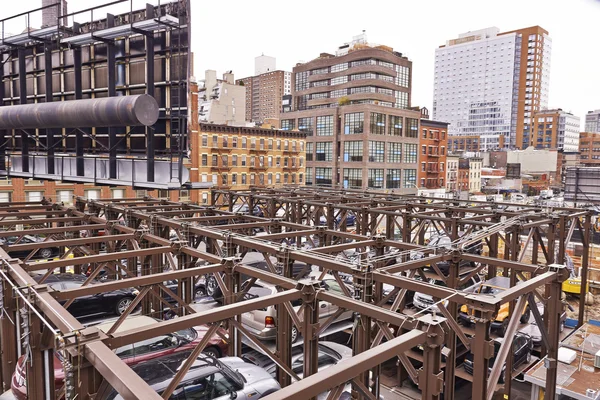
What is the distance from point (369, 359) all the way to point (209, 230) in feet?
27.2

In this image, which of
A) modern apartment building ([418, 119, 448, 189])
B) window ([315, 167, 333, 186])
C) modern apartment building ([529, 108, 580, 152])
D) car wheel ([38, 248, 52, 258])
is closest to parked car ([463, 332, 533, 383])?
car wheel ([38, 248, 52, 258])

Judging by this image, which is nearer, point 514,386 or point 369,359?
point 369,359

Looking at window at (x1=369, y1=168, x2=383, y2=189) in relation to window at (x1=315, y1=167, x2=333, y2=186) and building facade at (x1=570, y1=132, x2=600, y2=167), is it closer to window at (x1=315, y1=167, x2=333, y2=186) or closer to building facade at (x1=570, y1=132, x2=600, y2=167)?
window at (x1=315, y1=167, x2=333, y2=186)

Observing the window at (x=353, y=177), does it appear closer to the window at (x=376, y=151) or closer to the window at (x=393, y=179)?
the window at (x=376, y=151)

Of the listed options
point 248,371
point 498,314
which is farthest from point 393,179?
point 248,371

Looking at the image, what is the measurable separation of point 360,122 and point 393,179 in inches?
461

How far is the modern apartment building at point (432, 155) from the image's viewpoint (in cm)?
8269

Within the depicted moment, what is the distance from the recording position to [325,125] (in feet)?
259

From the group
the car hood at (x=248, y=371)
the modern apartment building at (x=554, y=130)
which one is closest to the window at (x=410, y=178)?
the car hood at (x=248, y=371)

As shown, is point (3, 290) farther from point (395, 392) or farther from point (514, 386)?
point (514, 386)

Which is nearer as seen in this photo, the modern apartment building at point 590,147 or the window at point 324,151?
the window at point 324,151

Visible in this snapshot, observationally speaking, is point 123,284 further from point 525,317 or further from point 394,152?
point 394,152

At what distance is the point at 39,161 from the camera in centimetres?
2209

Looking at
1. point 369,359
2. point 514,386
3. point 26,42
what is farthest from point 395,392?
point 26,42
